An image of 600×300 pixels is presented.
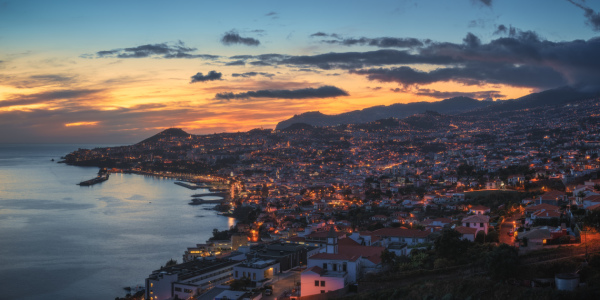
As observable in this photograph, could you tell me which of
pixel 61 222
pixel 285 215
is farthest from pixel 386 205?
pixel 61 222

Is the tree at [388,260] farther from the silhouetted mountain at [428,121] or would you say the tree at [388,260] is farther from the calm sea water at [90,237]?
the silhouetted mountain at [428,121]

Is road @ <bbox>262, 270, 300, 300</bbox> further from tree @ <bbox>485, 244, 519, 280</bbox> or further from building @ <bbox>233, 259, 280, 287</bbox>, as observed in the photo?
tree @ <bbox>485, 244, 519, 280</bbox>

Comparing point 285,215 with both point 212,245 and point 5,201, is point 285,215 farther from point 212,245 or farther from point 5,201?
point 5,201

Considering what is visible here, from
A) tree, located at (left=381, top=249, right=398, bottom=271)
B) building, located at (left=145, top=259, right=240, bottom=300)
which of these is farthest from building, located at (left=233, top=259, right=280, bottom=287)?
tree, located at (left=381, top=249, right=398, bottom=271)

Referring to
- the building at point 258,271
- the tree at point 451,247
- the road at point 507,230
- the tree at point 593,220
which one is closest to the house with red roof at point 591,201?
the road at point 507,230

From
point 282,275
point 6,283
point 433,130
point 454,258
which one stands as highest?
point 433,130

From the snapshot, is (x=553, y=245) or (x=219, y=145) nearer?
(x=553, y=245)

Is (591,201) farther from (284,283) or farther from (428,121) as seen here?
(428,121)
